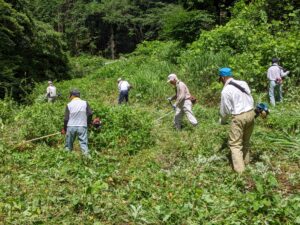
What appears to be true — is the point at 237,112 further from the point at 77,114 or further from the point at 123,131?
the point at 123,131

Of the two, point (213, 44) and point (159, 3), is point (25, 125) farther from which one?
point (159, 3)

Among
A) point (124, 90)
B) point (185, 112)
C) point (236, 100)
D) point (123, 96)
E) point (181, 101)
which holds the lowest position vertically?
point (123, 96)

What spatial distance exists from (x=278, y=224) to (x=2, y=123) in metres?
9.12

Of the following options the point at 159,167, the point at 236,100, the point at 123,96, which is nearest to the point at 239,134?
the point at 236,100

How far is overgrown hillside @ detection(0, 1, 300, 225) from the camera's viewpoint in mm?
4906

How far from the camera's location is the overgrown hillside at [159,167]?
491cm

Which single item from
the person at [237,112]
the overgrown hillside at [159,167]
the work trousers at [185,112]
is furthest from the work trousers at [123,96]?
the person at [237,112]

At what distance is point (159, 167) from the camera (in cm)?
738

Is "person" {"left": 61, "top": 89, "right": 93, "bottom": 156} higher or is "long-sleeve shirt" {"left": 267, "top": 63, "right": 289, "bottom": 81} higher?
"long-sleeve shirt" {"left": 267, "top": 63, "right": 289, "bottom": 81}

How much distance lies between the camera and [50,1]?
152 feet

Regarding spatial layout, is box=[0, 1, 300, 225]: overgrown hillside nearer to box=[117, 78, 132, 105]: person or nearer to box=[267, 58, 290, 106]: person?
box=[267, 58, 290, 106]: person

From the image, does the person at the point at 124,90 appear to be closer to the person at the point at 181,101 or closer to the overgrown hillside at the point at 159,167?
the overgrown hillside at the point at 159,167

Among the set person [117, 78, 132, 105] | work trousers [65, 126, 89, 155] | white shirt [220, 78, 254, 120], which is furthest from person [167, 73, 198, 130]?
person [117, 78, 132, 105]

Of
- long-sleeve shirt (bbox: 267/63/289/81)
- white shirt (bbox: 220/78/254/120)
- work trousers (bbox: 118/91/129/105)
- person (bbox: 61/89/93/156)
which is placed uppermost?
white shirt (bbox: 220/78/254/120)
